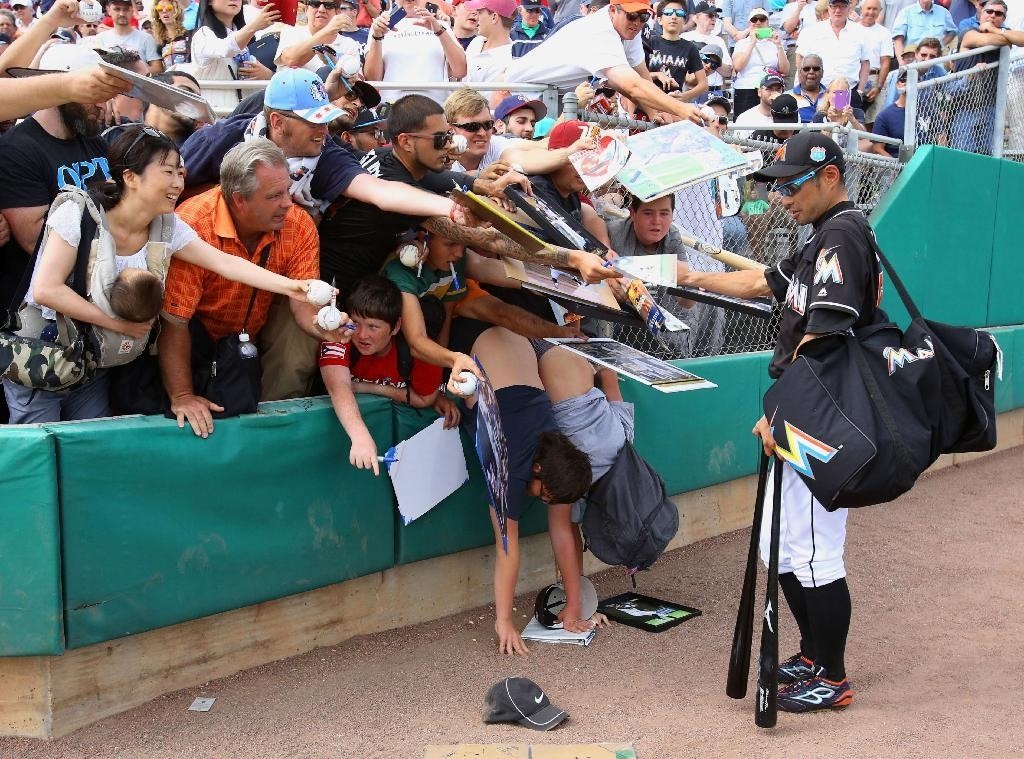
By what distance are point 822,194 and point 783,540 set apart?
129cm

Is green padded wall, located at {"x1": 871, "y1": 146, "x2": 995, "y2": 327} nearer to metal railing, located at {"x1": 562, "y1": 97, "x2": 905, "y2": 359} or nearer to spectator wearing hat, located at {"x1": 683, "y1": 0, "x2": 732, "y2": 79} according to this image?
metal railing, located at {"x1": 562, "y1": 97, "x2": 905, "y2": 359}

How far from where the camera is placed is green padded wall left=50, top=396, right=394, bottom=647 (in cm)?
369

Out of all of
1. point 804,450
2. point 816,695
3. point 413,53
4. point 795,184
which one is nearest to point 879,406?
point 804,450

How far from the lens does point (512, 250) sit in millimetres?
4312

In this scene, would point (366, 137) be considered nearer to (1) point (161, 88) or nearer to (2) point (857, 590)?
(1) point (161, 88)

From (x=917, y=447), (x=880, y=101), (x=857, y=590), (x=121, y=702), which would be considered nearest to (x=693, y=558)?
(x=857, y=590)

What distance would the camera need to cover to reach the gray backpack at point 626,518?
4.84 m

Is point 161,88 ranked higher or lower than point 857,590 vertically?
higher

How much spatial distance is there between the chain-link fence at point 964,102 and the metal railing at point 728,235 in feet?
3.64

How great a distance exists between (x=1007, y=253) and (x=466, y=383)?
651cm

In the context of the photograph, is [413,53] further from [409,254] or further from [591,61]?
[409,254]

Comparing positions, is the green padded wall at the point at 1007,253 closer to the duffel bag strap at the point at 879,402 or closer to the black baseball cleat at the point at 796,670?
the black baseball cleat at the point at 796,670

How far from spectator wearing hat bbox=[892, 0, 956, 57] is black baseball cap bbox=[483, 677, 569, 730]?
10091mm

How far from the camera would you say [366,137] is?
5.47 m
